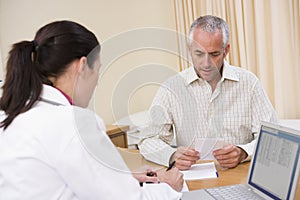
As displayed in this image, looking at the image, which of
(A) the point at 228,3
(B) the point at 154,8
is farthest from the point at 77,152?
(B) the point at 154,8

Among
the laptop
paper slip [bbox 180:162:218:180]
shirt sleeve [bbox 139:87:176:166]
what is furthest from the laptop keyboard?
shirt sleeve [bbox 139:87:176:166]

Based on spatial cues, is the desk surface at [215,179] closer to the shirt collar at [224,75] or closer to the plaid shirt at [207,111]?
the plaid shirt at [207,111]

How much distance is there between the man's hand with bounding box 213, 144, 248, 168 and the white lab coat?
23.2 inches

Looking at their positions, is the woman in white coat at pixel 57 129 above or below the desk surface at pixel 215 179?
above

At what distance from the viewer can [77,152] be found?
2.44 feet

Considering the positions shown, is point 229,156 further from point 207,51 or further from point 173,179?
point 207,51

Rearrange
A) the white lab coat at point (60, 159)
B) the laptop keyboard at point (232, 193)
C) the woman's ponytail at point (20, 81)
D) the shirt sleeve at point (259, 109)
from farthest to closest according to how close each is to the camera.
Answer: the shirt sleeve at point (259, 109), the laptop keyboard at point (232, 193), the woman's ponytail at point (20, 81), the white lab coat at point (60, 159)

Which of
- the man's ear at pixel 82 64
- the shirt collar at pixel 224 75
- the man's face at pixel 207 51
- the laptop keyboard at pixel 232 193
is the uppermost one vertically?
the man's ear at pixel 82 64

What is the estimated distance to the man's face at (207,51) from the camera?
145 cm

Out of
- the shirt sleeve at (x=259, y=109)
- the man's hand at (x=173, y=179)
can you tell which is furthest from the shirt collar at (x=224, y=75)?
the man's hand at (x=173, y=179)

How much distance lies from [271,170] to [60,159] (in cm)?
58

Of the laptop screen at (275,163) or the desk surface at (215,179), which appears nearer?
the laptop screen at (275,163)

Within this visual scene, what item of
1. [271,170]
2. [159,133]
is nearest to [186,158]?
[159,133]

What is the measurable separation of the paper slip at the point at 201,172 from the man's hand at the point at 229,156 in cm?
5
